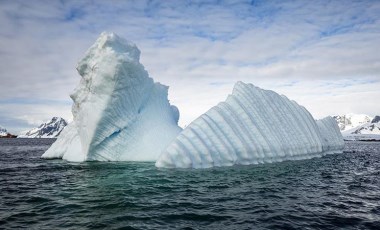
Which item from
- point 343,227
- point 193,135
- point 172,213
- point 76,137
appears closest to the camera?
point 343,227

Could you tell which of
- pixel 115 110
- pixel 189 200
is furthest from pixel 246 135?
pixel 189 200

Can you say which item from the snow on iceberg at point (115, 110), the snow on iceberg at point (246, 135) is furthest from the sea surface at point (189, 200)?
the snow on iceberg at point (115, 110)

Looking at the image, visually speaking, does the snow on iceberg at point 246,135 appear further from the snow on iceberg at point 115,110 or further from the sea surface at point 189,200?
the snow on iceberg at point 115,110

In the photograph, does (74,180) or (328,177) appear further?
(328,177)

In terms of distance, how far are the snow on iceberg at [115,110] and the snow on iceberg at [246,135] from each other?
188 inches

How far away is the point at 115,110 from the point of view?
20625mm

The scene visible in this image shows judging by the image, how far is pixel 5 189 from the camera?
A: 12.0 metres

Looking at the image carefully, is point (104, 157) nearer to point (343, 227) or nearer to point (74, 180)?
point (74, 180)

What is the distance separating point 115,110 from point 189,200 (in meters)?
11.9

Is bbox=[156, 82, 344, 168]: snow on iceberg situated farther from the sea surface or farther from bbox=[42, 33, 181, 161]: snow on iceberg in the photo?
bbox=[42, 33, 181, 161]: snow on iceberg

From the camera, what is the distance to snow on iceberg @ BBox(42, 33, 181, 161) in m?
20.3

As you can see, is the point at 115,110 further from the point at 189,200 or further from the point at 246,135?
the point at 189,200

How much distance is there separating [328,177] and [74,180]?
449 inches

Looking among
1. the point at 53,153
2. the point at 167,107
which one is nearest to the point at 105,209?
the point at 167,107
